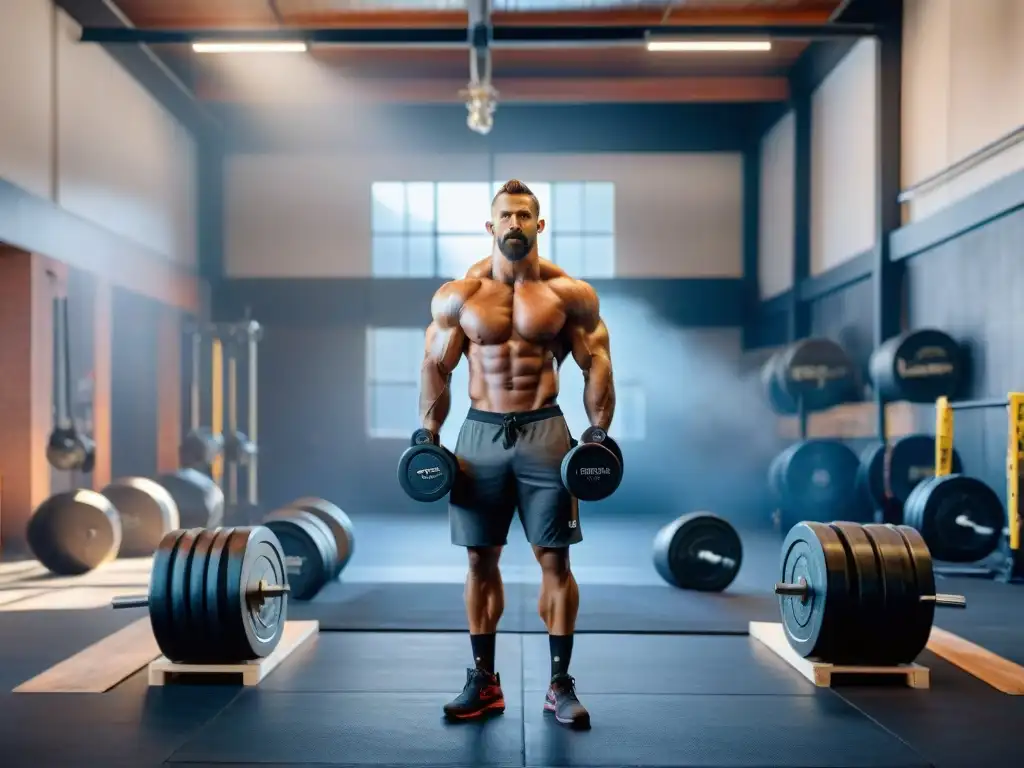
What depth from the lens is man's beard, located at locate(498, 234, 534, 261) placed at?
2521 millimetres

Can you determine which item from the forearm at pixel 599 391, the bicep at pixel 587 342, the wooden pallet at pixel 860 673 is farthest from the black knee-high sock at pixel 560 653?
the wooden pallet at pixel 860 673

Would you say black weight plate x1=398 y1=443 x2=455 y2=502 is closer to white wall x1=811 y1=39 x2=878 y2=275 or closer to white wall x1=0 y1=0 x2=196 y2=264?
white wall x1=0 y1=0 x2=196 y2=264

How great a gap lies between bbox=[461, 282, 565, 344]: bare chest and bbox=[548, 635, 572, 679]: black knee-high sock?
2.70 feet

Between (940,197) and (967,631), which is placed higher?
(940,197)

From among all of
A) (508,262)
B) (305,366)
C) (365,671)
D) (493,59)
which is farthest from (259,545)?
(305,366)

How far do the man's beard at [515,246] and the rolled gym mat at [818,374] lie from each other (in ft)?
15.2

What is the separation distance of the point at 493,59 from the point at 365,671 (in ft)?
20.3

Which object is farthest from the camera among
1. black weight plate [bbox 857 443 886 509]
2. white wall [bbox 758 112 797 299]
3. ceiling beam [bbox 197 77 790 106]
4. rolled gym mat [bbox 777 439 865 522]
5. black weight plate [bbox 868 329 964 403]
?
white wall [bbox 758 112 797 299]

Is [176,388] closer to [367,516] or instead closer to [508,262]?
[367,516]

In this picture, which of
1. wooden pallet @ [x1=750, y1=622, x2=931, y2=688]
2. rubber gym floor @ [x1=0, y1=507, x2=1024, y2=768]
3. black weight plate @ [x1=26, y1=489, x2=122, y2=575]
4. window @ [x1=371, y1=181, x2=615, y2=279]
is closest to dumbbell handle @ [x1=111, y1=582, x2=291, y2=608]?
rubber gym floor @ [x1=0, y1=507, x2=1024, y2=768]

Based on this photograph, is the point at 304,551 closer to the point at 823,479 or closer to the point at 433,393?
the point at 433,393

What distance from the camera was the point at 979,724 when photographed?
250 cm

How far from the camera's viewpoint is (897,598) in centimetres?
278

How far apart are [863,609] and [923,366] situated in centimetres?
320
